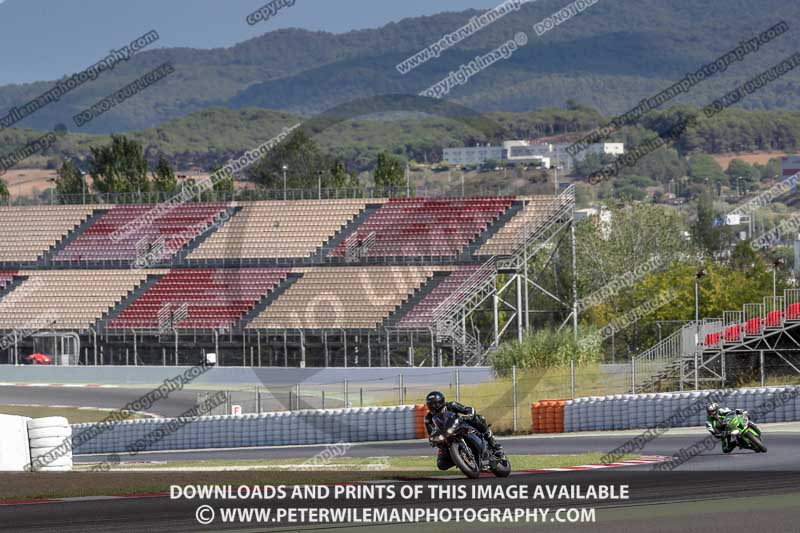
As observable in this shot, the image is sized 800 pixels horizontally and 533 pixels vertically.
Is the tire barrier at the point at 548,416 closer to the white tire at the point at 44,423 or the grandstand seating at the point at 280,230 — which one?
the white tire at the point at 44,423

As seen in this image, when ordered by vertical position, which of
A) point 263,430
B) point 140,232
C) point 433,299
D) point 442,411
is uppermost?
point 140,232

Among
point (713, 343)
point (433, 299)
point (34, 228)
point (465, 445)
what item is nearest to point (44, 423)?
point (465, 445)

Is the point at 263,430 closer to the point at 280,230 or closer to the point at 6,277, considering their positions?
the point at 280,230

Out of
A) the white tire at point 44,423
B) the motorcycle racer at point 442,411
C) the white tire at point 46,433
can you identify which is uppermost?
the motorcycle racer at point 442,411

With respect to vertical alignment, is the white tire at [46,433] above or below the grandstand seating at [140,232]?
below

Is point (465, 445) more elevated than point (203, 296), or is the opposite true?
point (203, 296)

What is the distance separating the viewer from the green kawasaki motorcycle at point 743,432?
2355 cm

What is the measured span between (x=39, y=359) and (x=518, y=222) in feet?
65.0

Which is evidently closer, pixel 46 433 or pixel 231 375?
pixel 46 433

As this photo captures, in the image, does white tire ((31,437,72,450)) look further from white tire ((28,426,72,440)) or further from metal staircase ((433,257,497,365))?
metal staircase ((433,257,497,365))

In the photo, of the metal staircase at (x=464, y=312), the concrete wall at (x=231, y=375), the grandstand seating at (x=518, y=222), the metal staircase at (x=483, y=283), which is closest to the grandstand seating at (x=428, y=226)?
the grandstand seating at (x=518, y=222)

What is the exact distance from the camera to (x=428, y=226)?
56.0 m

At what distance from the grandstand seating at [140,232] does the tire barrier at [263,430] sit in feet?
78.9

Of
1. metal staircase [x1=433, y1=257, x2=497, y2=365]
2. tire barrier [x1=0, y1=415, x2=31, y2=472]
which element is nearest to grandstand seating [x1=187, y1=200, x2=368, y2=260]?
metal staircase [x1=433, y1=257, x2=497, y2=365]
